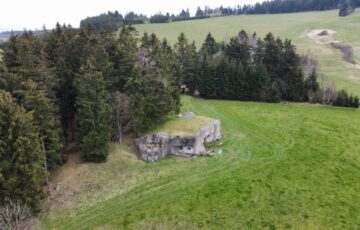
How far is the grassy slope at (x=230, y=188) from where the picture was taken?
36938 mm

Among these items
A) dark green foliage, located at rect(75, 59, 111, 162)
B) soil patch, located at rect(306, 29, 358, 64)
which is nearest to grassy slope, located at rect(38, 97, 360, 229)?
dark green foliage, located at rect(75, 59, 111, 162)

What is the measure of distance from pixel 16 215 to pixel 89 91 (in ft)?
64.1

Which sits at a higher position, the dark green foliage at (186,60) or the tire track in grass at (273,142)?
the dark green foliage at (186,60)

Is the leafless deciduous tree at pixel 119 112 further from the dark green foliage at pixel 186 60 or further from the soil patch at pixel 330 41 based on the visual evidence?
the soil patch at pixel 330 41

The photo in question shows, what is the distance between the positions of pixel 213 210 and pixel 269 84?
4549 cm

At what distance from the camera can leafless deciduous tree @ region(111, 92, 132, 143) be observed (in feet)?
165

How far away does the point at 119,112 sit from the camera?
5053cm

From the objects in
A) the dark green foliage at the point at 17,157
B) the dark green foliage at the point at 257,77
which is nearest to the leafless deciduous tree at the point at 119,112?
the dark green foliage at the point at 17,157

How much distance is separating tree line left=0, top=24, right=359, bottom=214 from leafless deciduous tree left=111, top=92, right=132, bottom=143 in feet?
0.49

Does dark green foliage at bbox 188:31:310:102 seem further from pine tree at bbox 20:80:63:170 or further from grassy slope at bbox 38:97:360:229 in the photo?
pine tree at bbox 20:80:63:170

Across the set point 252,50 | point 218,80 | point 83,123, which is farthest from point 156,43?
point 83,123

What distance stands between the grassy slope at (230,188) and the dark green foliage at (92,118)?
6.67ft

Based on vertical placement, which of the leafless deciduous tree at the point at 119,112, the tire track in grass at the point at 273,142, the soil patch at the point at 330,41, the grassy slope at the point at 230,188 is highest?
the soil patch at the point at 330,41

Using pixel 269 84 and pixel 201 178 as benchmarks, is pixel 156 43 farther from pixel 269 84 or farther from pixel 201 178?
pixel 201 178
